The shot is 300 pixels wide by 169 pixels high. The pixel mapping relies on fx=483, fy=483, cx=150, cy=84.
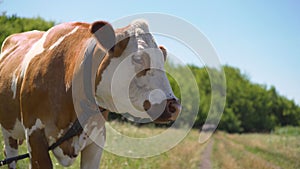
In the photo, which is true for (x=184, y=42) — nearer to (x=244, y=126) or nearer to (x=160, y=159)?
(x=160, y=159)

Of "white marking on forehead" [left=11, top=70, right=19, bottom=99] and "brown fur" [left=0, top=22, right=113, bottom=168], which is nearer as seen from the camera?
"brown fur" [left=0, top=22, right=113, bottom=168]

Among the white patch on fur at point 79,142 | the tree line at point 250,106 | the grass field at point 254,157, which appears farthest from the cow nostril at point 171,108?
the tree line at point 250,106

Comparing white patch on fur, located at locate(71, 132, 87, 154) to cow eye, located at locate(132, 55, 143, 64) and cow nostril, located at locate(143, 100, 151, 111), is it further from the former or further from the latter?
cow eye, located at locate(132, 55, 143, 64)

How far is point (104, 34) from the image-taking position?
4.12m

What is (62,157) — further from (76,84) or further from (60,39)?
(60,39)

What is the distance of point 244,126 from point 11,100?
2244 inches

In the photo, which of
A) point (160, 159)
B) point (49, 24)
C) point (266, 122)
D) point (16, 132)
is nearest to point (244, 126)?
point (266, 122)

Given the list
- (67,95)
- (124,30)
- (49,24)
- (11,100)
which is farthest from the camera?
(49,24)

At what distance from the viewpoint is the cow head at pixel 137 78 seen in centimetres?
380

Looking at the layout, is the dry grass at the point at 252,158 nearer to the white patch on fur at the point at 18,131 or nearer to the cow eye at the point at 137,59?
the white patch on fur at the point at 18,131

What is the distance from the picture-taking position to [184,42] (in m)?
4.55

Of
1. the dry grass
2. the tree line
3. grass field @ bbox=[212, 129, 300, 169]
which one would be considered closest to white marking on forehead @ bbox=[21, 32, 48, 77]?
grass field @ bbox=[212, 129, 300, 169]

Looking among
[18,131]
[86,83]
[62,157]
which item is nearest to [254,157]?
[18,131]

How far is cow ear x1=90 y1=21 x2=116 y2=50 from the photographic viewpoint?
4.10m
